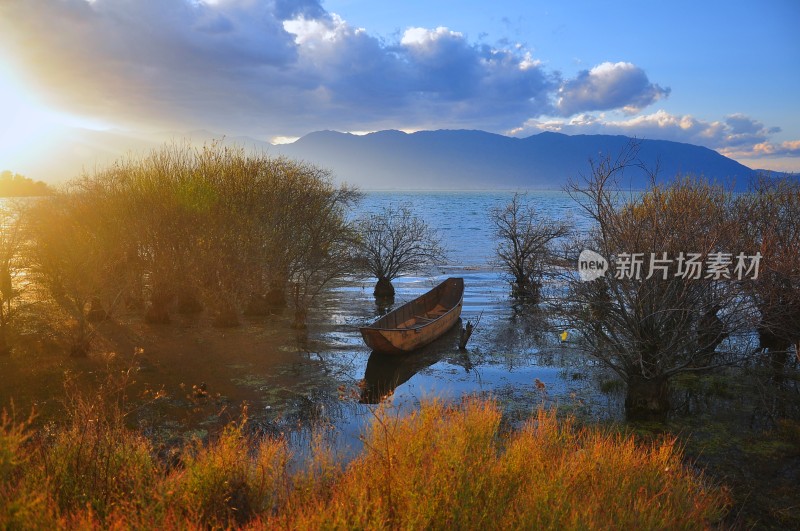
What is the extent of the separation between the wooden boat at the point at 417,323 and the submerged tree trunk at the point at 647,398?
27.7 ft

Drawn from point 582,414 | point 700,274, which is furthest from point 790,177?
point 582,414

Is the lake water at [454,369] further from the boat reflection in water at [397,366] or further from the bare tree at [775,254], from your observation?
the bare tree at [775,254]

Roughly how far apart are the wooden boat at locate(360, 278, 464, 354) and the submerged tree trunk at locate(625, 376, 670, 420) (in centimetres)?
844

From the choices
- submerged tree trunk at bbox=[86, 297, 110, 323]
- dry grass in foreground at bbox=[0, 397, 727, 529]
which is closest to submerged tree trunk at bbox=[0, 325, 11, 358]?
submerged tree trunk at bbox=[86, 297, 110, 323]

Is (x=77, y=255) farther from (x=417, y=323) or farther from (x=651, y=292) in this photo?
(x=651, y=292)

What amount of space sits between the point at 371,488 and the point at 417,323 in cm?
1711

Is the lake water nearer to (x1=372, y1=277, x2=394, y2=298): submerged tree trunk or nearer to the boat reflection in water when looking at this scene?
the boat reflection in water

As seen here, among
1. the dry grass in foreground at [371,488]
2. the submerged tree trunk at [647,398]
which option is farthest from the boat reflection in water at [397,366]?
the dry grass in foreground at [371,488]

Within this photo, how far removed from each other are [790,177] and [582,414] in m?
14.9

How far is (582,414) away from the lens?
47.8ft

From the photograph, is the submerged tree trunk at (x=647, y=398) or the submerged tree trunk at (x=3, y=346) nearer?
the submerged tree trunk at (x=647, y=398)

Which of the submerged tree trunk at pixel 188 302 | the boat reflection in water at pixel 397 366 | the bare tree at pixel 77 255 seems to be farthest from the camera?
the submerged tree trunk at pixel 188 302

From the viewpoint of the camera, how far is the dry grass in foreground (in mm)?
6727

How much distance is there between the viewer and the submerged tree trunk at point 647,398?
1442 cm
